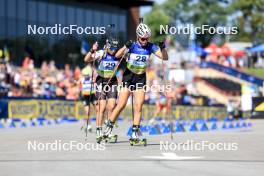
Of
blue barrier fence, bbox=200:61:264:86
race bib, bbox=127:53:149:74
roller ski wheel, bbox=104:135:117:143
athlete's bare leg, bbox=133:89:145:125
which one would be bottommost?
roller ski wheel, bbox=104:135:117:143

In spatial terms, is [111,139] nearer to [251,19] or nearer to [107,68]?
[107,68]

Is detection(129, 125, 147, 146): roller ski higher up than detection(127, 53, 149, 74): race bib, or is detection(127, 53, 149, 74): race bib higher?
detection(127, 53, 149, 74): race bib

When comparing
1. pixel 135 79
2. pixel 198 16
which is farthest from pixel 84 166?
pixel 198 16

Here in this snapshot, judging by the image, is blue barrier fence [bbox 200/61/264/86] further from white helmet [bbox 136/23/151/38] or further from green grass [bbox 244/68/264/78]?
white helmet [bbox 136/23/151/38]

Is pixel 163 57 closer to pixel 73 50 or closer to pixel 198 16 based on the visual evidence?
pixel 73 50

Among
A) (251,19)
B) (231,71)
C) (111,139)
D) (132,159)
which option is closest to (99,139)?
(111,139)

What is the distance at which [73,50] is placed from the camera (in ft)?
172

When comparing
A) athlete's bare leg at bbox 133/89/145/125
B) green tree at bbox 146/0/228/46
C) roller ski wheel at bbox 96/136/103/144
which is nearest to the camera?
athlete's bare leg at bbox 133/89/145/125

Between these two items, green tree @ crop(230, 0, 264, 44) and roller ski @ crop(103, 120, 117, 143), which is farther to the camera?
green tree @ crop(230, 0, 264, 44)

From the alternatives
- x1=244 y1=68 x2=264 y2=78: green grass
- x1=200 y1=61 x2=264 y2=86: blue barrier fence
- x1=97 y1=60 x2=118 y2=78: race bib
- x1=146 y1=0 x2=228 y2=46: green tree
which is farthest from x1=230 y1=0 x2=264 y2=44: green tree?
x1=97 y1=60 x2=118 y2=78: race bib

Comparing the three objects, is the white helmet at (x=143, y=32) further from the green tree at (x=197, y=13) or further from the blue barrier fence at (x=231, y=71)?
the green tree at (x=197, y=13)

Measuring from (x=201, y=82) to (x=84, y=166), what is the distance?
38461 millimetres

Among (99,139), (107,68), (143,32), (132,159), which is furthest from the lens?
(107,68)

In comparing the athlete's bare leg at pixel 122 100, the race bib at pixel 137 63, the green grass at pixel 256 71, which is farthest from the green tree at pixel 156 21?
the race bib at pixel 137 63
